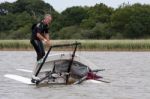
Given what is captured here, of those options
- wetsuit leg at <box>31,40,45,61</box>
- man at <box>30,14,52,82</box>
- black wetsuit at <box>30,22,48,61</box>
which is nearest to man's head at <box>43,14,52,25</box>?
man at <box>30,14,52,82</box>

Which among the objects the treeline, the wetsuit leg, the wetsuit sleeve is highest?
the wetsuit sleeve

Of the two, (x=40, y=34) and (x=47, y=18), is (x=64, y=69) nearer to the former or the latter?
(x=40, y=34)

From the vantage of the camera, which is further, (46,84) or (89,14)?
(89,14)

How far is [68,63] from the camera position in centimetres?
1877

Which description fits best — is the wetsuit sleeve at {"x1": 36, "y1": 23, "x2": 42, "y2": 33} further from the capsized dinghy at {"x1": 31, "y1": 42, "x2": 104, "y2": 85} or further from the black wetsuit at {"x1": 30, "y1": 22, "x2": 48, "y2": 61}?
the capsized dinghy at {"x1": 31, "y1": 42, "x2": 104, "y2": 85}

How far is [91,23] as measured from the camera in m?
76.5

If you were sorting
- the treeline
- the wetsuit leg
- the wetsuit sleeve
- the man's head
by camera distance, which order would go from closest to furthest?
the man's head → the wetsuit sleeve → the wetsuit leg → the treeline

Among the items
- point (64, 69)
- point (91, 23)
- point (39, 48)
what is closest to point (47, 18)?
point (39, 48)

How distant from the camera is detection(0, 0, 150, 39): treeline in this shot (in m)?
70.6

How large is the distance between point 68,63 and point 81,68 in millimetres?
437

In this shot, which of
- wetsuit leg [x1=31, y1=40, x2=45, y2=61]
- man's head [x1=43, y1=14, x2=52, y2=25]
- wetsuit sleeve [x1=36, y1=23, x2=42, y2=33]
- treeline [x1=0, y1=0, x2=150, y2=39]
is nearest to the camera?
man's head [x1=43, y1=14, x2=52, y2=25]

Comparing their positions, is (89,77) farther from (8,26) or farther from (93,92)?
(8,26)

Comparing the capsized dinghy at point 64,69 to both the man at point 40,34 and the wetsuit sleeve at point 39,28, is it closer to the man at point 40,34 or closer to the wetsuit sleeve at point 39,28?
the man at point 40,34

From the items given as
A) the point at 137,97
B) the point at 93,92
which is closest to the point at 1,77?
the point at 93,92
